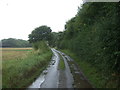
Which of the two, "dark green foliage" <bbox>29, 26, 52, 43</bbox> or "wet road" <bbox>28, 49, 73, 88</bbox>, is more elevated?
"dark green foliage" <bbox>29, 26, 52, 43</bbox>

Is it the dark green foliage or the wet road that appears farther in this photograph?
the dark green foliage

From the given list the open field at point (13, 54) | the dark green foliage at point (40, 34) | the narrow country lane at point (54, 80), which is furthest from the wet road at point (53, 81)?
the dark green foliage at point (40, 34)

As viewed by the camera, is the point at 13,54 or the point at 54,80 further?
the point at 13,54

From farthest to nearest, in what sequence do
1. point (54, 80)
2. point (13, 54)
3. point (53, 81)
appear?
1. point (13, 54)
2. point (54, 80)
3. point (53, 81)

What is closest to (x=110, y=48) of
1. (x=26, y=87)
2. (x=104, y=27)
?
(x=104, y=27)

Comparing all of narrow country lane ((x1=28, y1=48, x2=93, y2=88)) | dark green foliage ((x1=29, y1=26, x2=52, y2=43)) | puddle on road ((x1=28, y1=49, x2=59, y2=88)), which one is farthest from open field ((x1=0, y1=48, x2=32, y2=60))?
dark green foliage ((x1=29, y1=26, x2=52, y2=43))

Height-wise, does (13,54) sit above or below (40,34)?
below

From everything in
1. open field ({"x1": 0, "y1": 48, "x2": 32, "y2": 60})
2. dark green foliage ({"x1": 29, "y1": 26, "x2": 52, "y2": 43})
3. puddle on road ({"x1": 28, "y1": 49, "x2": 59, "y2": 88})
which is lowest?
puddle on road ({"x1": 28, "y1": 49, "x2": 59, "y2": 88})

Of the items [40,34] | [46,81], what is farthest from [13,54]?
[40,34]

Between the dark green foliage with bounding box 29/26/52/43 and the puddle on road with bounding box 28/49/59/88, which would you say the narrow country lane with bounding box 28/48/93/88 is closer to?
the puddle on road with bounding box 28/49/59/88

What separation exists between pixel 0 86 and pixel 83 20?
14.1 m

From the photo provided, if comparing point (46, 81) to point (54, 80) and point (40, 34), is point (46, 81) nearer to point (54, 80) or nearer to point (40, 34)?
point (54, 80)

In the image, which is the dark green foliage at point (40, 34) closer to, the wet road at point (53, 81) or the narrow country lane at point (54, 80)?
the narrow country lane at point (54, 80)

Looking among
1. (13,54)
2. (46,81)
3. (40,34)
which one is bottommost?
(46,81)
